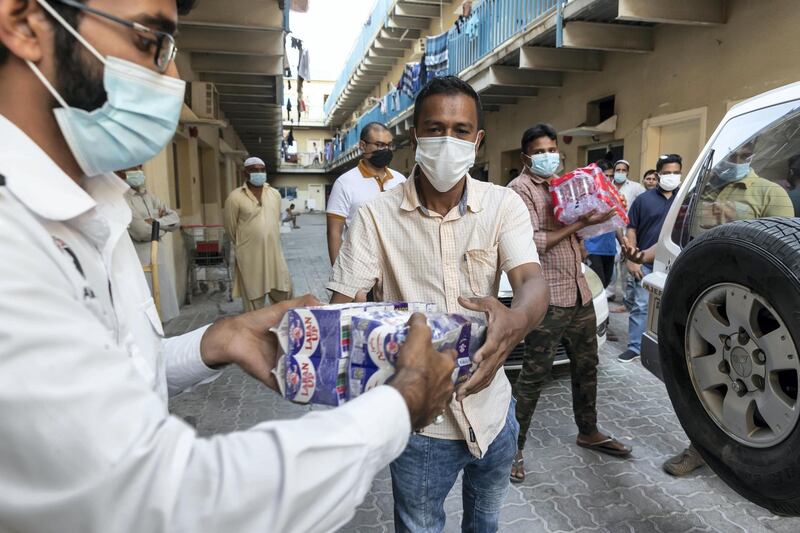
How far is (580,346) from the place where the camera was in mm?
3215

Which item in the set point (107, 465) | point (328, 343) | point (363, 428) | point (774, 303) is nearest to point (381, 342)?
point (328, 343)

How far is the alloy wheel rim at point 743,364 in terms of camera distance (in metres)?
1.62

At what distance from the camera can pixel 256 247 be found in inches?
237

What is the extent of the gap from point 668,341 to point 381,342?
1.60m

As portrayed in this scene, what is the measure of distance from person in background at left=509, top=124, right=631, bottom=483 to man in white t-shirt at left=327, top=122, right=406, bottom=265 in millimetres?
1385

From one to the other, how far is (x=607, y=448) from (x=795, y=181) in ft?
6.26

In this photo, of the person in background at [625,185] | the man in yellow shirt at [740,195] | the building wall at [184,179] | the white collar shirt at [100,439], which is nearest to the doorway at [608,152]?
the person in background at [625,185]

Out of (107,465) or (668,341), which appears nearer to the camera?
(107,465)

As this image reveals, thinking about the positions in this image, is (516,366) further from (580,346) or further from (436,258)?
(436,258)

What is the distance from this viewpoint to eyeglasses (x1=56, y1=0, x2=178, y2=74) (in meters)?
0.86

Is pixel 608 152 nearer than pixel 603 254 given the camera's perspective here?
No

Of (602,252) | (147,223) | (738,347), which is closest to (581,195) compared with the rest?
(738,347)

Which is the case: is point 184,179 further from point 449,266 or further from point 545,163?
point 449,266

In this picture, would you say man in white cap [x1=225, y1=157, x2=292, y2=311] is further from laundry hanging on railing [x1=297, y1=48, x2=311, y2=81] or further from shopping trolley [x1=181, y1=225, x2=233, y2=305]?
laundry hanging on railing [x1=297, y1=48, x2=311, y2=81]
